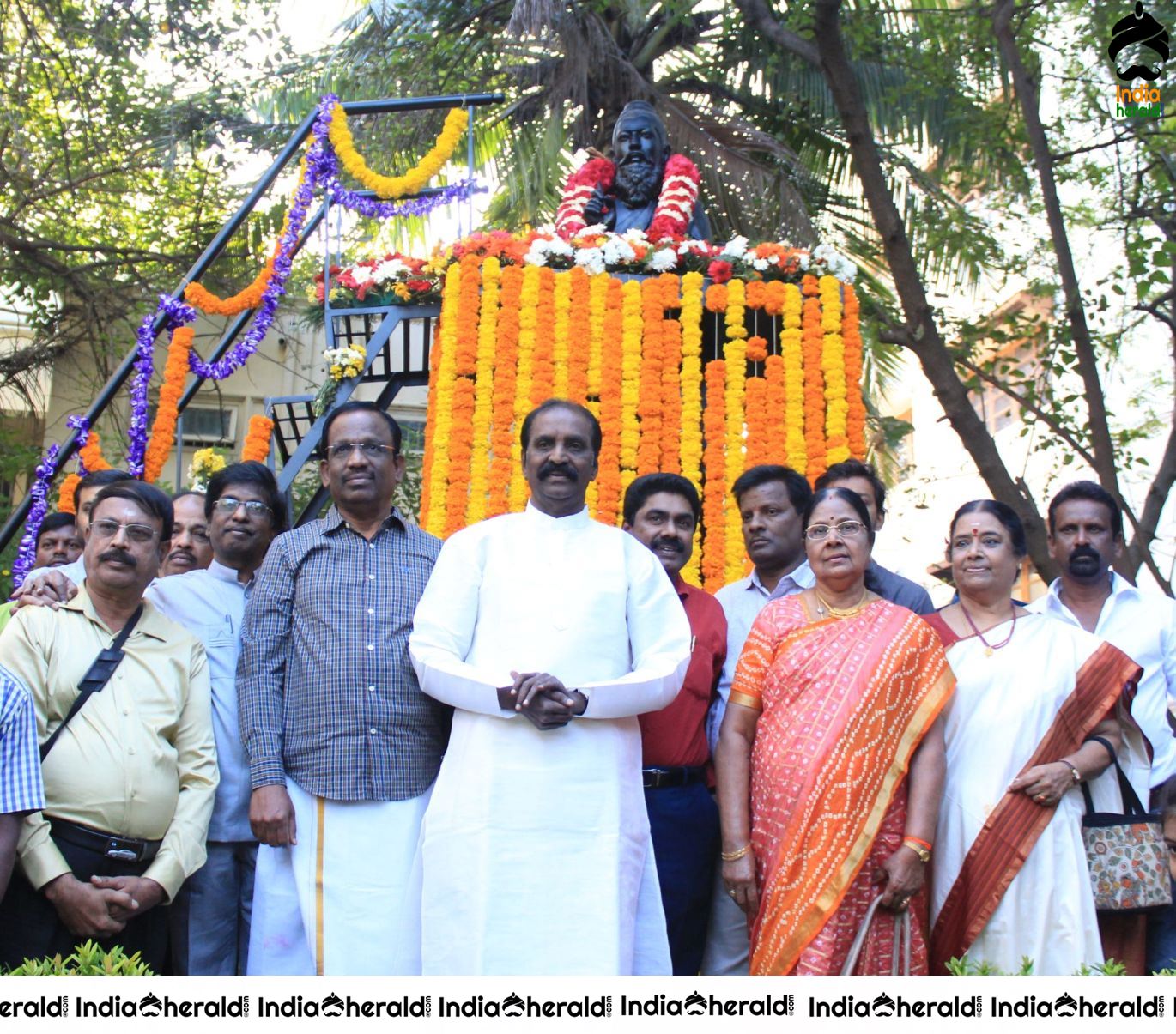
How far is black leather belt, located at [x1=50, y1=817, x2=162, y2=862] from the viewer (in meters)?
3.12

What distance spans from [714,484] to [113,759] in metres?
3.85

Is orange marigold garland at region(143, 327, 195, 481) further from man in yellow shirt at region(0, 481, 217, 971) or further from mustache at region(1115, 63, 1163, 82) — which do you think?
mustache at region(1115, 63, 1163, 82)

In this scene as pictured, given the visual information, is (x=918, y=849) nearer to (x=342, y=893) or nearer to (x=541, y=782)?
(x=541, y=782)

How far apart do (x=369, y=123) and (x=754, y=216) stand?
3652 millimetres

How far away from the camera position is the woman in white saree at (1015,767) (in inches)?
129

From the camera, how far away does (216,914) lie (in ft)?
11.3

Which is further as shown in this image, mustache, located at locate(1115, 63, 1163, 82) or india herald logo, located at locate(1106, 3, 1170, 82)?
mustache, located at locate(1115, 63, 1163, 82)

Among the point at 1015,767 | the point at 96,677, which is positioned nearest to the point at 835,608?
the point at 1015,767

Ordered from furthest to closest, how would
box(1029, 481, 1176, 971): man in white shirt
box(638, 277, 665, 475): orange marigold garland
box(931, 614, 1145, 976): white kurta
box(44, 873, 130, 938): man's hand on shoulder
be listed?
box(638, 277, 665, 475): orange marigold garland
box(1029, 481, 1176, 971): man in white shirt
box(931, 614, 1145, 976): white kurta
box(44, 873, 130, 938): man's hand on shoulder

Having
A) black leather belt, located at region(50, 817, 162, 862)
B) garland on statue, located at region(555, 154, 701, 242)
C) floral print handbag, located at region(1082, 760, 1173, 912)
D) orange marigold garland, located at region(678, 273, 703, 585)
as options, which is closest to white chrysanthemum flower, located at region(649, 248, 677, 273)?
orange marigold garland, located at region(678, 273, 703, 585)

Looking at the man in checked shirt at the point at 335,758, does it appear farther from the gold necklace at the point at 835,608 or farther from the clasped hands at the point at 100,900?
the gold necklace at the point at 835,608

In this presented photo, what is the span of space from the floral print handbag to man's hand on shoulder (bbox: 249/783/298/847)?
2151 mm

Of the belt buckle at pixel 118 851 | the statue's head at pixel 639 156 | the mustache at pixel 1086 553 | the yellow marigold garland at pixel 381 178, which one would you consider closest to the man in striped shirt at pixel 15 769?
the belt buckle at pixel 118 851

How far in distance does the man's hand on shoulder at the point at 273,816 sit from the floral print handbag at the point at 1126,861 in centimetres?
215
